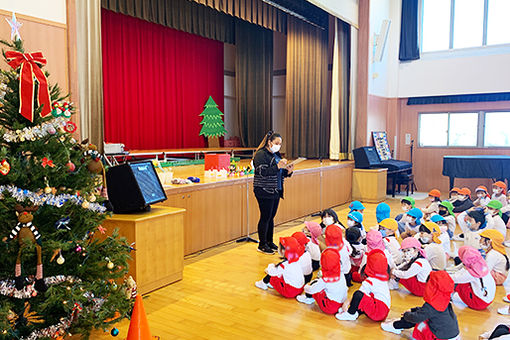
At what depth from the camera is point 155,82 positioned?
1017 centimetres

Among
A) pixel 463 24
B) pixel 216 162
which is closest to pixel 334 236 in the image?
pixel 216 162

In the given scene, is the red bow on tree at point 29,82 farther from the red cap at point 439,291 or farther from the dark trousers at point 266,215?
the dark trousers at point 266,215

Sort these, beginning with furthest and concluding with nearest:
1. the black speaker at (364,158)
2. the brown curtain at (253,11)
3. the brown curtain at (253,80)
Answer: the brown curtain at (253,80) < the black speaker at (364,158) < the brown curtain at (253,11)

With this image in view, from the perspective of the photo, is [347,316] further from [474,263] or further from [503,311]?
[503,311]

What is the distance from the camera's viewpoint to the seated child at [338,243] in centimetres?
364

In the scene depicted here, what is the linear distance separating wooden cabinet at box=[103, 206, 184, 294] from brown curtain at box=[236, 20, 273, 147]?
7504 millimetres

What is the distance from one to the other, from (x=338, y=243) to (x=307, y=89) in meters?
6.92

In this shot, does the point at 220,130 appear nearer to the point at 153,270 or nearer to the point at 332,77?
the point at 332,77

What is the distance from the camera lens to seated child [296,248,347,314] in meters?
3.35

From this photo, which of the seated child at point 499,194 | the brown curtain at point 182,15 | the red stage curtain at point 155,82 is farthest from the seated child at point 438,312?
the red stage curtain at point 155,82

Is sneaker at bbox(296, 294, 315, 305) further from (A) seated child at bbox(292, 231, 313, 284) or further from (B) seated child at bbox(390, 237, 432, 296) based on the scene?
(B) seated child at bbox(390, 237, 432, 296)

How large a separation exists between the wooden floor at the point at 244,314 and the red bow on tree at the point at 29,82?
5.06ft

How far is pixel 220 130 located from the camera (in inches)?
446

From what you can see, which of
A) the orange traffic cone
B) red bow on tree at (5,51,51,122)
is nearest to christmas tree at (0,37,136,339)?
red bow on tree at (5,51,51,122)
